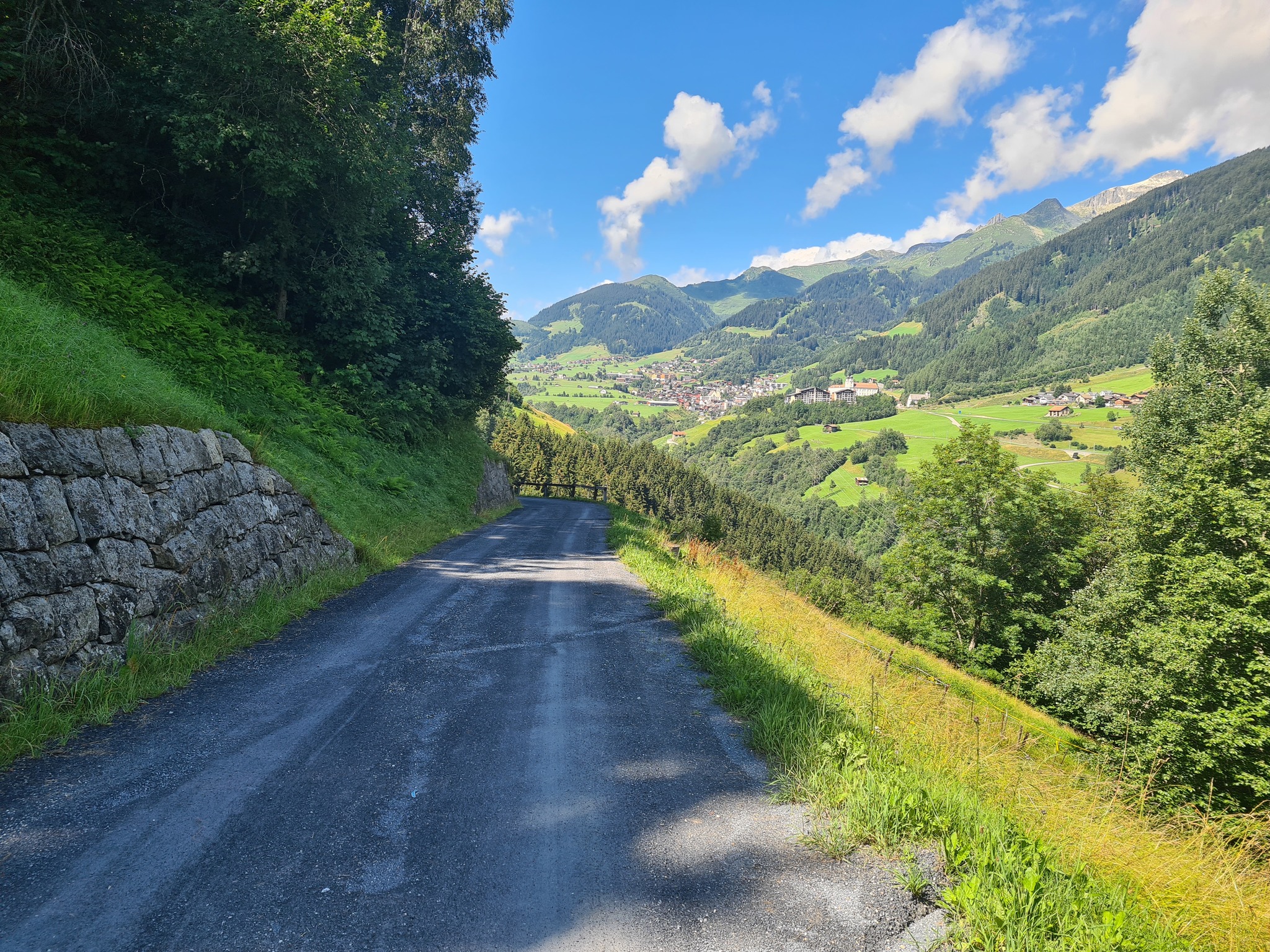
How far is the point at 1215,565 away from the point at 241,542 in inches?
888

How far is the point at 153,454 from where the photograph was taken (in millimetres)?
6113

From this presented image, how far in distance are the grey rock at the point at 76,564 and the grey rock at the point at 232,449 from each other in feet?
9.59

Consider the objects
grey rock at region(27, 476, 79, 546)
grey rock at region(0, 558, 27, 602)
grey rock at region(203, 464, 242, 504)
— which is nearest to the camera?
grey rock at region(0, 558, 27, 602)

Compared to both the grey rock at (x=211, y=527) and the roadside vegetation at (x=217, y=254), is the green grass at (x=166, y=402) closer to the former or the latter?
the roadside vegetation at (x=217, y=254)

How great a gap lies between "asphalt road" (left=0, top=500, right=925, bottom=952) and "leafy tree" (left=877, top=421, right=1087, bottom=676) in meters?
25.7

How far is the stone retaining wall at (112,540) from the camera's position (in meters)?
4.41

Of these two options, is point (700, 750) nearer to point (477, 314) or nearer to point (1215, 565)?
point (1215, 565)

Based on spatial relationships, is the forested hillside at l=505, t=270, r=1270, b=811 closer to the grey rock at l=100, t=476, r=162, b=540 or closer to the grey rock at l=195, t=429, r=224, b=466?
the grey rock at l=100, t=476, r=162, b=540

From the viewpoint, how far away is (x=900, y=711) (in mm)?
5348

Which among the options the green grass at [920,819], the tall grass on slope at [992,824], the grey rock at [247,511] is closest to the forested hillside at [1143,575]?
the tall grass on slope at [992,824]

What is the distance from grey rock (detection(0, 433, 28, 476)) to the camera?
446cm

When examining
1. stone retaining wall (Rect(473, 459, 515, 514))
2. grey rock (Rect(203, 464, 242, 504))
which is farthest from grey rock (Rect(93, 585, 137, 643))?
stone retaining wall (Rect(473, 459, 515, 514))

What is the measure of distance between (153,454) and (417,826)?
216 inches

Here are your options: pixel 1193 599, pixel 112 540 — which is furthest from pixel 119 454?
pixel 1193 599
